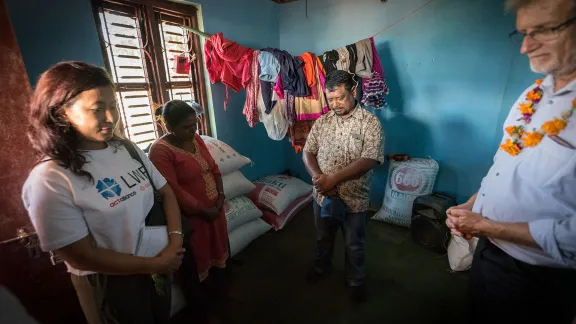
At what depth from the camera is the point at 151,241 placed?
108cm

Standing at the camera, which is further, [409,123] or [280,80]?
[409,123]

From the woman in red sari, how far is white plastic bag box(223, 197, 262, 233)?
1.64 ft

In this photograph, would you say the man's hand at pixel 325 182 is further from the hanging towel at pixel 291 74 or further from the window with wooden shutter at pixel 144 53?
the window with wooden shutter at pixel 144 53

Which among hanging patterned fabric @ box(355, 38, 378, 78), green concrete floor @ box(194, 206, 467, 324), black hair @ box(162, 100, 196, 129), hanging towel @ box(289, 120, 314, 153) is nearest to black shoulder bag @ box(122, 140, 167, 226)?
black hair @ box(162, 100, 196, 129)

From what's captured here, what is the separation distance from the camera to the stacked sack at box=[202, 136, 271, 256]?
2.39m

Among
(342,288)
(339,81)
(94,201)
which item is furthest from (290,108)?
(94,201)

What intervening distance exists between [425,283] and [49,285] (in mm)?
2534

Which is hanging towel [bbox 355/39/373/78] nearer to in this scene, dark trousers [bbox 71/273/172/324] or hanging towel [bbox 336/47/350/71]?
hanging towel [bbox 336/47/350/71]

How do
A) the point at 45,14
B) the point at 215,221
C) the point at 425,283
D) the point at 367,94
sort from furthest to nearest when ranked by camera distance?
1. the point at 367,94
2. the point at 425,283
3. the point at 215,221
4. the point at 45,14

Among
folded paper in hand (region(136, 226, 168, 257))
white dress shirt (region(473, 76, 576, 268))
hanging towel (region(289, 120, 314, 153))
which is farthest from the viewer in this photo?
hanging towel (region(289, 120, 314, 153))

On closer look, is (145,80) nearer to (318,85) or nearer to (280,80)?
(280,80)

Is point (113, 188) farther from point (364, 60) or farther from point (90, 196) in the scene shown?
point (364, 60)

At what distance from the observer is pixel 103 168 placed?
Result: 0.97 meters

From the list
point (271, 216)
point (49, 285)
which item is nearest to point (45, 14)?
point (49, 285)
